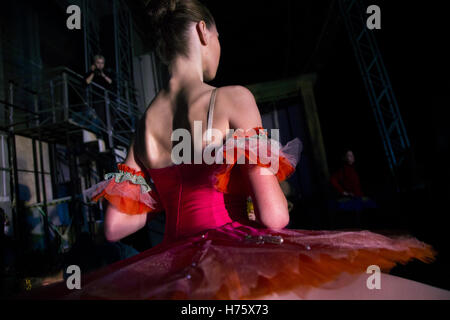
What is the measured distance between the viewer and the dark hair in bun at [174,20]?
93 cm

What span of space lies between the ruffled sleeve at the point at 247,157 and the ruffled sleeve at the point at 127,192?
1.32 feet

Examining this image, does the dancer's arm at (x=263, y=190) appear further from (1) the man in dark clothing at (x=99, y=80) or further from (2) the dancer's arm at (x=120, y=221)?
(1) the man in dark clothing at (x=99, y=80)

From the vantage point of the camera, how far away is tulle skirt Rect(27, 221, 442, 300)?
1.69ft

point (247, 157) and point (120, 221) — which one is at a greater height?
point (247, 157)

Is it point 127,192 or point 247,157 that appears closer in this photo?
point 247,157

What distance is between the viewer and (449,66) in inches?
145

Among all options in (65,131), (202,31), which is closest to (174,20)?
(202,31)

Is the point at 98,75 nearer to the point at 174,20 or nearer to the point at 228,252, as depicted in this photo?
the point at 174,20

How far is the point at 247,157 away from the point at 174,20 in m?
0.61

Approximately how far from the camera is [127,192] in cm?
99

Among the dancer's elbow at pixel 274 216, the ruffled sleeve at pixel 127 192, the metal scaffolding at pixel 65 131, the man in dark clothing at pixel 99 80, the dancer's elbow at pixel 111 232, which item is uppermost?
the man in dark clothing at pixel 99 80

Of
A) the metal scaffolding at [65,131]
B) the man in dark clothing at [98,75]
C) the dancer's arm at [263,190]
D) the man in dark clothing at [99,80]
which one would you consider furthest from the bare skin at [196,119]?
the man in dark clothing at [98,75]
